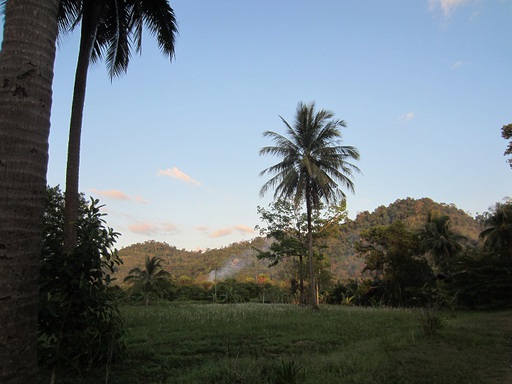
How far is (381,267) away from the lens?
30.2 m

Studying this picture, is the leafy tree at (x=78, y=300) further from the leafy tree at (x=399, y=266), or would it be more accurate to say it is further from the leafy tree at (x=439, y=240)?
the leafy tree at (x=439, y=240)

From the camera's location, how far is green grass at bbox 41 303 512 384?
4.86 meters

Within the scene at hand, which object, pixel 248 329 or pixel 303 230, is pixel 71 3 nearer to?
pixel 248 329

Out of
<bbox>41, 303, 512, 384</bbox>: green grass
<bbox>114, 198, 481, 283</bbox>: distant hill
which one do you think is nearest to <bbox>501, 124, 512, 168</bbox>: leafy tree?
<bbox>41, 303, 512, 384</bbox>: green grass

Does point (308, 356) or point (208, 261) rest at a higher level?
point (208, 261)

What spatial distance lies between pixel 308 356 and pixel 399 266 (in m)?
24.2

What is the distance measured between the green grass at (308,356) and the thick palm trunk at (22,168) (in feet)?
9.23

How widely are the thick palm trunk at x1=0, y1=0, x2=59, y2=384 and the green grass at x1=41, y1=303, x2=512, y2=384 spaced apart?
281cm

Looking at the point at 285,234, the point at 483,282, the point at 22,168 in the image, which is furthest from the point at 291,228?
the point at 22,168

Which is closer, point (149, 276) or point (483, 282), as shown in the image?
point (483, 282)

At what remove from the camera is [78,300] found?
15.5ft

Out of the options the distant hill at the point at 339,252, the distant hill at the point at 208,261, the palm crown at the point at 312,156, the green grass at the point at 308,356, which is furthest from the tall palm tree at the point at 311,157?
the distant hill at the point at 208,261

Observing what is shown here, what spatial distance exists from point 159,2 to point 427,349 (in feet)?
32.9

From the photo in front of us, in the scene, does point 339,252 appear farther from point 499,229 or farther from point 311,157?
point 311,157
